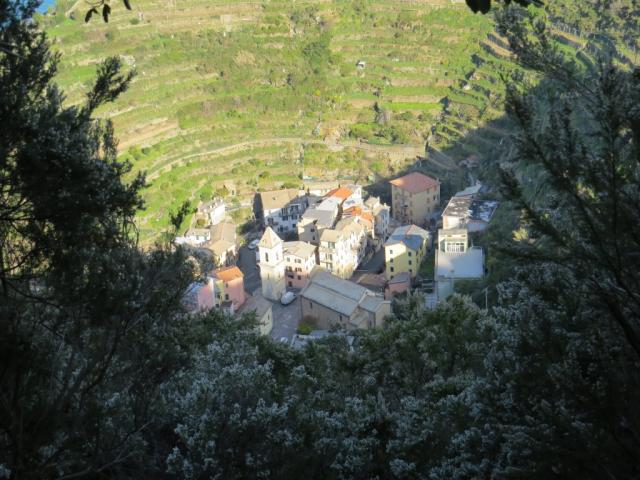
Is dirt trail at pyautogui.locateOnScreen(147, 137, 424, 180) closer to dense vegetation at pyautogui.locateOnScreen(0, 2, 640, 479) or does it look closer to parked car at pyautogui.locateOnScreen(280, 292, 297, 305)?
parked car at pyautogui.locateOnScreen(280, 292, 297, 305)

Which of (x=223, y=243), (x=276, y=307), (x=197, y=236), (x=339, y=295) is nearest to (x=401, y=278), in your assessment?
(x=339, y=295)

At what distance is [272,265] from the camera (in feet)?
58.5

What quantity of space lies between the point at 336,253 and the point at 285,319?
103 inches

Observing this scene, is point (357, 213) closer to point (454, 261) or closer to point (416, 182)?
point (416, 182)

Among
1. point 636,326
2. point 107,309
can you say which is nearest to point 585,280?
point 636,326

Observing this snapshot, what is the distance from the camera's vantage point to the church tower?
17.8m

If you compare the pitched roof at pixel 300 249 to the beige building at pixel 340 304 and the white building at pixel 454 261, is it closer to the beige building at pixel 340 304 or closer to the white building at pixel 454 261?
the beige building at pixel 340 304

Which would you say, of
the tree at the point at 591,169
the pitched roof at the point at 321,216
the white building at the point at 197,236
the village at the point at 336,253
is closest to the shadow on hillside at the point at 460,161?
the village at the point at 336,253

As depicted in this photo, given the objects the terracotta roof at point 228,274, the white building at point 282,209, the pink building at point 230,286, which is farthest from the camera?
the white building at point 282,209

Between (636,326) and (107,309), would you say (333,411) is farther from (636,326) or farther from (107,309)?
(636,326)

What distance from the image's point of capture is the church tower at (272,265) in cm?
1777

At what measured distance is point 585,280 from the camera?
361cm

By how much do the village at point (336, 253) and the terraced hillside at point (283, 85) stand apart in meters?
2.02

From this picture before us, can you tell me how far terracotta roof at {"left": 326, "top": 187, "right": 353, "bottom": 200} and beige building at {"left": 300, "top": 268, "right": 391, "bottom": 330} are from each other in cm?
560
